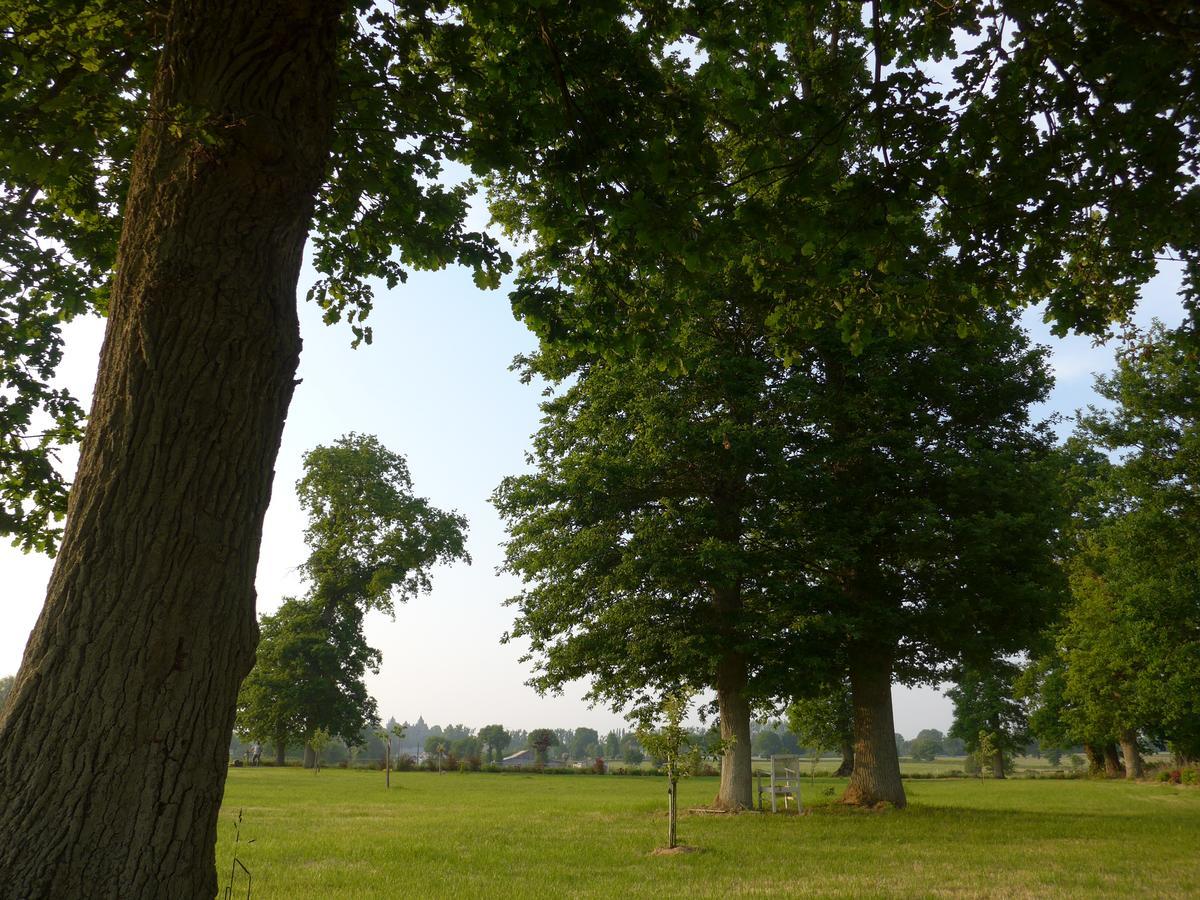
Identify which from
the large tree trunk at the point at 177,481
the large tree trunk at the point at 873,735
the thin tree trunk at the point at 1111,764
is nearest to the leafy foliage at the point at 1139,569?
the large tree trunk at the point at 873,735

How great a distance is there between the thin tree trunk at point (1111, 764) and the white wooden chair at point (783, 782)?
135ft

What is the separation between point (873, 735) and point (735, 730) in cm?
325

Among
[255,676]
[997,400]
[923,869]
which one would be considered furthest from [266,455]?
[255,676]

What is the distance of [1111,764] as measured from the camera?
52.1m

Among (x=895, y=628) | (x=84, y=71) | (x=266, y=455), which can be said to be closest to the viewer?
(x=266, y=455)

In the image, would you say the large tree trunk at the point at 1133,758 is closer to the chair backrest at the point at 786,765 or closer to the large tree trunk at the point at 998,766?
the large tree trunk at the point at 998,766

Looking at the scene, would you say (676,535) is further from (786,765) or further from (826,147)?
(826,147)

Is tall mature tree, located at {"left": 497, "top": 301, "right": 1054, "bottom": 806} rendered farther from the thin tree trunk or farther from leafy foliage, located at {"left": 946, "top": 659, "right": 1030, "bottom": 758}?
the thin tree trunk

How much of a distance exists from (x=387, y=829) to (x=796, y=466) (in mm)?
11062

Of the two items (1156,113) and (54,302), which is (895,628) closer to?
(1156,113)

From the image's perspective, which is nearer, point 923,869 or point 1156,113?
point 1156,113

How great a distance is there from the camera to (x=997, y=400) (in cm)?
1941

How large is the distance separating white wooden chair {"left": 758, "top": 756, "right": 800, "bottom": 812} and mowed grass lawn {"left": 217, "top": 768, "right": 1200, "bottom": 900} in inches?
46.0

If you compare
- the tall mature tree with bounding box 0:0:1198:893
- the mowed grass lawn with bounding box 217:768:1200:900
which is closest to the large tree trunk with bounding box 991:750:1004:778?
the mowed grass lawn with bounding box 217:768:1200:900
